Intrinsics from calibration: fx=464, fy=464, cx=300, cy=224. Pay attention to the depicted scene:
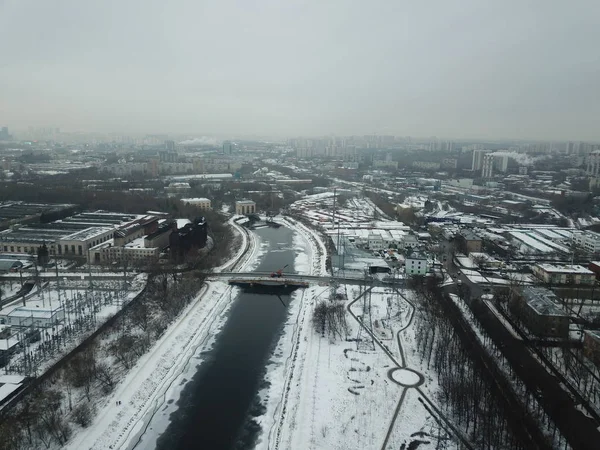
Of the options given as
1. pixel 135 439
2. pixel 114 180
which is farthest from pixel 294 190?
pixel 135 439

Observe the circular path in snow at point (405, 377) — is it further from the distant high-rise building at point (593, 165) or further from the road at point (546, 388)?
the distant high-rise building at point (593, 165)

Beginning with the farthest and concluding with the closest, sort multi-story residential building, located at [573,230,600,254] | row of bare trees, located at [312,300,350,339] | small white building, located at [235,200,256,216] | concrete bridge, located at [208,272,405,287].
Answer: small white building, located at [235,200,256,216] < multi-story residential building, located at [573,230,600,254] < concrete bridge, located at [208,272,405,287] < row of bare trees, located at [312,300,350,339]

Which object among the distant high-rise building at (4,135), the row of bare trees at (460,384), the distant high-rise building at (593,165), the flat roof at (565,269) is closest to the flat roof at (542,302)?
the row of bare trees at (460,384)

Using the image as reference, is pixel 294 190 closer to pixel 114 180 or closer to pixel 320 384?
pixel 114 180

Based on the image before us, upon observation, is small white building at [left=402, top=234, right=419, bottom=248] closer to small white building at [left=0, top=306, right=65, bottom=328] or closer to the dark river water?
the dark river water

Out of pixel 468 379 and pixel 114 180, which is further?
pixel 114 180

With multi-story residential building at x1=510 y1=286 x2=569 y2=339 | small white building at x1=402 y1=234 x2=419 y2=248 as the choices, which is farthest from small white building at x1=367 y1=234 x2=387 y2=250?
multi-story residential building at x1=510 y1=286 x2=569 y2=339

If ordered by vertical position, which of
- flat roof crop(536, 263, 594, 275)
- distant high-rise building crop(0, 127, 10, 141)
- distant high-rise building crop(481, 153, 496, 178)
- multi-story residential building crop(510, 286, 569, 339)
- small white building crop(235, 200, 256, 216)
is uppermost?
distant high-rise building crop(0, 127, 10, 141)
